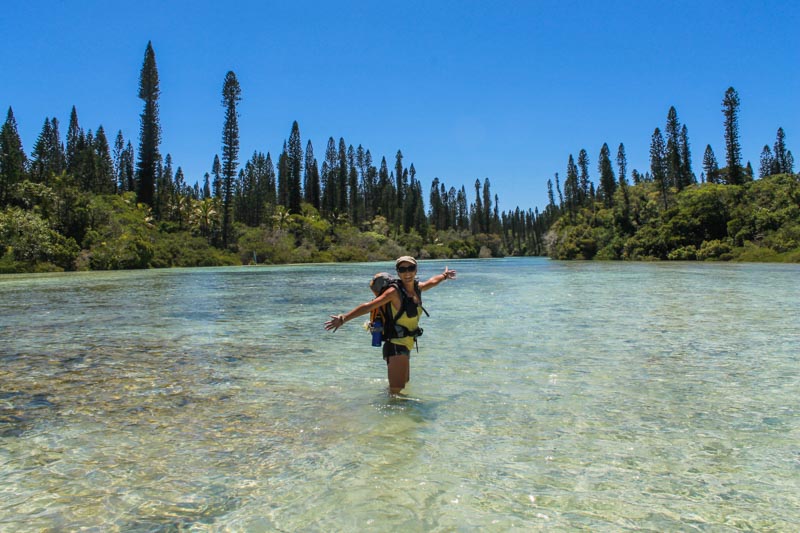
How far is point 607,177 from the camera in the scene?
90.2 meters

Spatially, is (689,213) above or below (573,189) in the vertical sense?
below

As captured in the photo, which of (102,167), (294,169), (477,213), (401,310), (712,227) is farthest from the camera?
(477,213)

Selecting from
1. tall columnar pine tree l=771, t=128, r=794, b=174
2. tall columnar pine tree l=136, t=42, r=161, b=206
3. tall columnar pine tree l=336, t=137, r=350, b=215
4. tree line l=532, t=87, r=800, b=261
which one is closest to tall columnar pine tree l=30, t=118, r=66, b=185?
tall columnar pine tree l=136, t=42, r=161, b=206

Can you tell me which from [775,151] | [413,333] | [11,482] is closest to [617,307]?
[413,333]

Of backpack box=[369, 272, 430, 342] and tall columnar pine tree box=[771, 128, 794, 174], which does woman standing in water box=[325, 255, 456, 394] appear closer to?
backpack box=[369, 272, 430, 342]

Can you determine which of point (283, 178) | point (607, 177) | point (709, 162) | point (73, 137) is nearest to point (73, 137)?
point (73, 137)

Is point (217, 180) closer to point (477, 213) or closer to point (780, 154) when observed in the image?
point (477, 213)

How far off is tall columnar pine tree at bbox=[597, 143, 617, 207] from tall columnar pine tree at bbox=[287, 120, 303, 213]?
51.3 m

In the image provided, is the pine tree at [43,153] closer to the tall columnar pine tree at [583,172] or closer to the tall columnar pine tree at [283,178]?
the tall columnar pine tree at [283,178]

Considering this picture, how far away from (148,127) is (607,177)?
2830 inches

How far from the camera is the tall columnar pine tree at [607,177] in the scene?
292 feet

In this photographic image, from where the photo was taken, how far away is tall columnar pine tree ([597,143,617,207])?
89.0 m

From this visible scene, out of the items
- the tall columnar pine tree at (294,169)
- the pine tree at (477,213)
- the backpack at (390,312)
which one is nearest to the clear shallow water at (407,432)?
the backpack at (390,312)

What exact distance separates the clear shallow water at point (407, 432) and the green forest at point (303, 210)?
1394 inches
